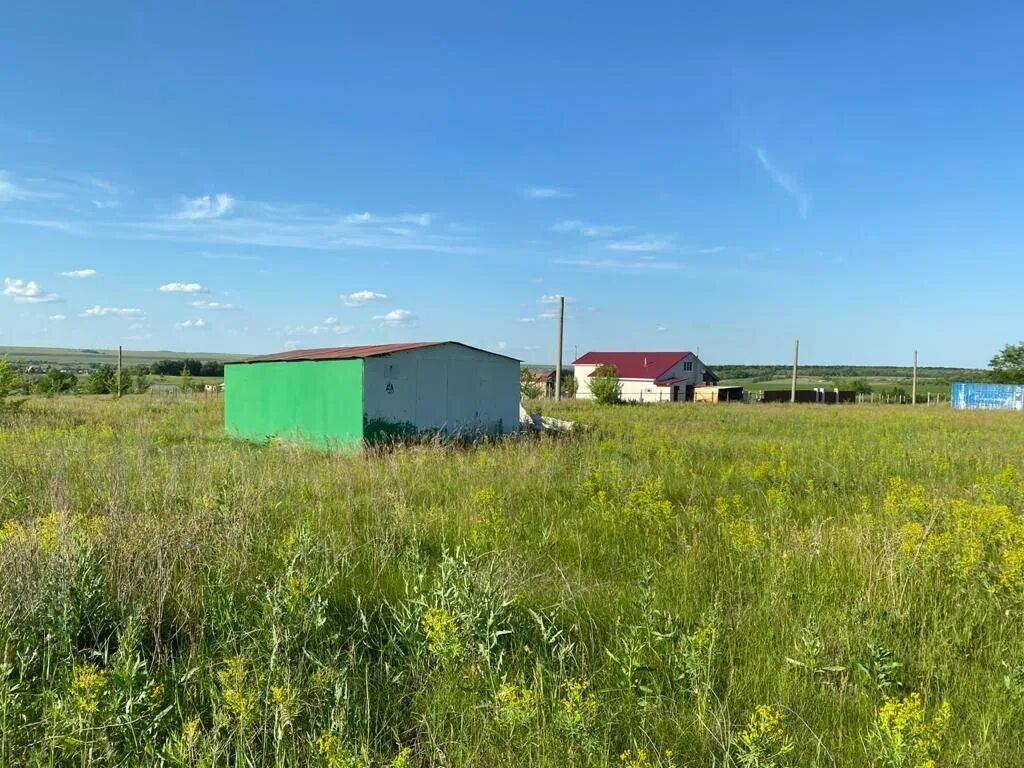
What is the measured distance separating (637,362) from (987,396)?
28.5 metres

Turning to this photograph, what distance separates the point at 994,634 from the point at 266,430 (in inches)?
603

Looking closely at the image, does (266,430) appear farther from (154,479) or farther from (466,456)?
(154,479)

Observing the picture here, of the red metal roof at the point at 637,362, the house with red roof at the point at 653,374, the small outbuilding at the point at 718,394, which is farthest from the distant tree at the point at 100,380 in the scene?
the small outbuilding at the point at 718,394

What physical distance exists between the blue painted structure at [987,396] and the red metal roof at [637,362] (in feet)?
74.1

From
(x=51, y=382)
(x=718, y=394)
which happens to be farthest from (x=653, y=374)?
(x=51, y=382)

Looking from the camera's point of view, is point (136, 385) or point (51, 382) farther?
point (136, 385)

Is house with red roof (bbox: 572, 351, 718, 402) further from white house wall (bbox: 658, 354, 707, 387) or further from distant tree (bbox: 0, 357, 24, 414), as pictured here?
distant tree (bbox: 0, 357, 24, 414)

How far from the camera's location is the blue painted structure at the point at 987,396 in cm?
4472

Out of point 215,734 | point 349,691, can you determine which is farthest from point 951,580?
point 215,734

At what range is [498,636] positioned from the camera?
11.2 ft

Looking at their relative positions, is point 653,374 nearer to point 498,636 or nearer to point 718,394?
point 718,394

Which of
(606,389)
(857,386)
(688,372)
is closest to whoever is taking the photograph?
(606,389)

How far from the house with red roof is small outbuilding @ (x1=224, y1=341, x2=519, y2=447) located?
41.5m

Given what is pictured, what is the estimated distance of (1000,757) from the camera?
8.53 feet
